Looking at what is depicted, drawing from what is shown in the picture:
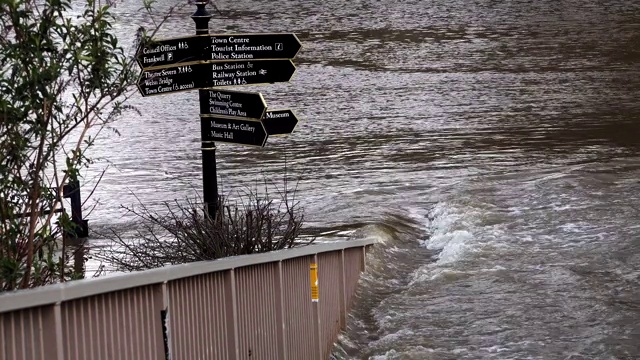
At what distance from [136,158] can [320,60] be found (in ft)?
45.9

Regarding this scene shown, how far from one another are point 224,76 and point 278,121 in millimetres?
702

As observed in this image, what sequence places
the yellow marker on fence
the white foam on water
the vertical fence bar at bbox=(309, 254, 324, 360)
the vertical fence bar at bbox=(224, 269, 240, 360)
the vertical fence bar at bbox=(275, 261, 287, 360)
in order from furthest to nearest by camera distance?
the white foam on water
the vertical fence bar at bbox=(309, 254, 324, 360)
the yellow marker on fence
the vertical fence bar at bbox=(275, 261, 287, 360)
the vertical fence bar at bbox=(224, 269, 240, 360)

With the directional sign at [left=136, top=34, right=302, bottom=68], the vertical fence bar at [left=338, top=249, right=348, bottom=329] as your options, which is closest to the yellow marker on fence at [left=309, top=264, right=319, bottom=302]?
the vertical fence bar at [left=338, top=249, right=348, bottom=329]

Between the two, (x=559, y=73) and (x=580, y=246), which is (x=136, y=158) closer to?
(x=580, y=246)

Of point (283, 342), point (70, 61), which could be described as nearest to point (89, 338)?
point (70, 61)

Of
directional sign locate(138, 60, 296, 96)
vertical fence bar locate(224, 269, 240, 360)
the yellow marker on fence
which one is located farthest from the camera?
directional sign locate(138, 60, 296, 96)

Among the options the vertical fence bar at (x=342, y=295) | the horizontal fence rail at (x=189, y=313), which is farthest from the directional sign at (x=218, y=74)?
the vertical fence bar at (x=342, y=295)

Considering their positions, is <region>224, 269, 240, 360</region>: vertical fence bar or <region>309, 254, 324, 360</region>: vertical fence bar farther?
<region>309, 254, 324, 360</region>: vertical fence bar

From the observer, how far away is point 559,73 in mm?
33938

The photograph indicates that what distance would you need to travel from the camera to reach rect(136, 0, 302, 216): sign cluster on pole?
1073 centimetres

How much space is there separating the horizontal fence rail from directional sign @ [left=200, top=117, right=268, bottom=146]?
124 centimetres

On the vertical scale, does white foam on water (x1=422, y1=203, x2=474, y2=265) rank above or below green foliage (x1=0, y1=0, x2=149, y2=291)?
below

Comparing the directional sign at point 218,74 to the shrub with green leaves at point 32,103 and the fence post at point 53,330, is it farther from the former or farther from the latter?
the fence post at point 53,330

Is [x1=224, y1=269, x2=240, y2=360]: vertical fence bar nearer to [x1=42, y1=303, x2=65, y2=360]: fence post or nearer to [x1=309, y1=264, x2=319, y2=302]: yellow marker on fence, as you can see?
[x1=309, y1=264, x2=319, y2=302]: yellow marker on fence
